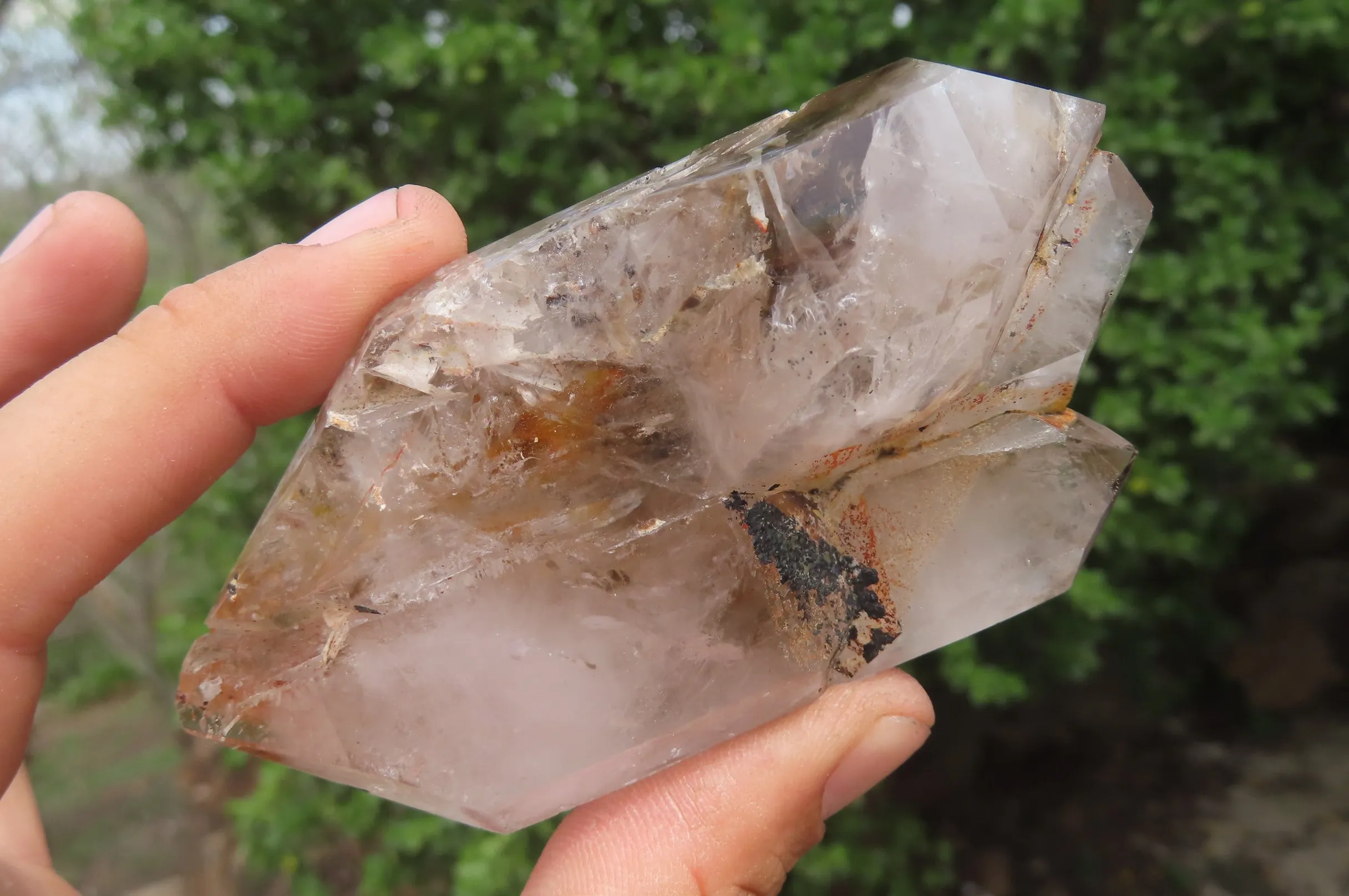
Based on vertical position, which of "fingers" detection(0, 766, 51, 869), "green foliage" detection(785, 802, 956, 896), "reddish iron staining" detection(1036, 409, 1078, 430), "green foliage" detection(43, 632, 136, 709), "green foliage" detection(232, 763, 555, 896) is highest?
"reddish iron staining" detection(1036, 409, 1078, 430)

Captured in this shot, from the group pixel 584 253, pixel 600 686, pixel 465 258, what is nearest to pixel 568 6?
pixel 465 258

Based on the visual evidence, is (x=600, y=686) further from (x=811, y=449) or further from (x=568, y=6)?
(x=568, y=6)

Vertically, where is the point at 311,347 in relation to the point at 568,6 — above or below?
below

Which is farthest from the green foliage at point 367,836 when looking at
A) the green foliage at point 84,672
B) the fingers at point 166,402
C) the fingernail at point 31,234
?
the green foliage at point 84,672

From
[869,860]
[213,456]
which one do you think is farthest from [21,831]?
[869,860]

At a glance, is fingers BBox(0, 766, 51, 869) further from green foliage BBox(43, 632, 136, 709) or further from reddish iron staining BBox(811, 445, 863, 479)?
green foliage BBox(43, 632, 136, 709)

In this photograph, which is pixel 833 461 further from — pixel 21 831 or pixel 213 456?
pixel 21 831

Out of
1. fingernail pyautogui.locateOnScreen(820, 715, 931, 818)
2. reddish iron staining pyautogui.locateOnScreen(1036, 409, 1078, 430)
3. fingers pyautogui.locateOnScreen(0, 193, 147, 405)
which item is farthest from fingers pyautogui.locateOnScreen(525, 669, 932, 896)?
fingers pyautogui.locateOnScreen(0, 193, 147, 405)
